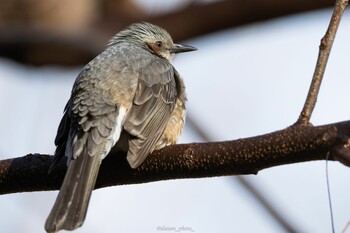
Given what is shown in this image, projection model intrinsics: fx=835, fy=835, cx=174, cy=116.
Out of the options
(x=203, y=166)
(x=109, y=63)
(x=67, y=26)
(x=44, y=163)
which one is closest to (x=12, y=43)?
(x=67, y=26)

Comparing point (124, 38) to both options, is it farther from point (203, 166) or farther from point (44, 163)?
point (203, 166)

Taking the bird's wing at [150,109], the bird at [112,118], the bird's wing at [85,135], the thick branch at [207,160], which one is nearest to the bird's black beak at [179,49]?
the bird at [112,118]

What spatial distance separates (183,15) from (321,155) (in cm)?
574

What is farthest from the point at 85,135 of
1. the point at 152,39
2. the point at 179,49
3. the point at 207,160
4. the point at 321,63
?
the point at 179,49

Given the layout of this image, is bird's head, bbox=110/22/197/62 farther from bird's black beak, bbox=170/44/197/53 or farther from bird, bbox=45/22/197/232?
bird, bbox=45/22/197/232

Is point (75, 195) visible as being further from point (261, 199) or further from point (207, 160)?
point (261, 199)

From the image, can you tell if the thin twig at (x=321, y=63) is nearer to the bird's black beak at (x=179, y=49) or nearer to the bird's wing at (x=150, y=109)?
the bird's wing at (x=150, y=109)

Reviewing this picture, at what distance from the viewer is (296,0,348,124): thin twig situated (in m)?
4.58

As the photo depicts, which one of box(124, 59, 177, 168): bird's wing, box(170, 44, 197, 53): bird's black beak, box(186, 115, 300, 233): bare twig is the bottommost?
box(186, 115, 300, 233): bare twig

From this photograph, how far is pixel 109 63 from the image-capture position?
604 centimetres

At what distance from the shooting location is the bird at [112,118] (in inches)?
190

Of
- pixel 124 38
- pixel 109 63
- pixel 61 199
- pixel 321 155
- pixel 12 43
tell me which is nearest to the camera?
pixel 321 155

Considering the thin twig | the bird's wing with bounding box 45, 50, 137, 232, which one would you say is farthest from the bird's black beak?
the thin twig

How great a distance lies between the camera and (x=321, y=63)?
4.69m
